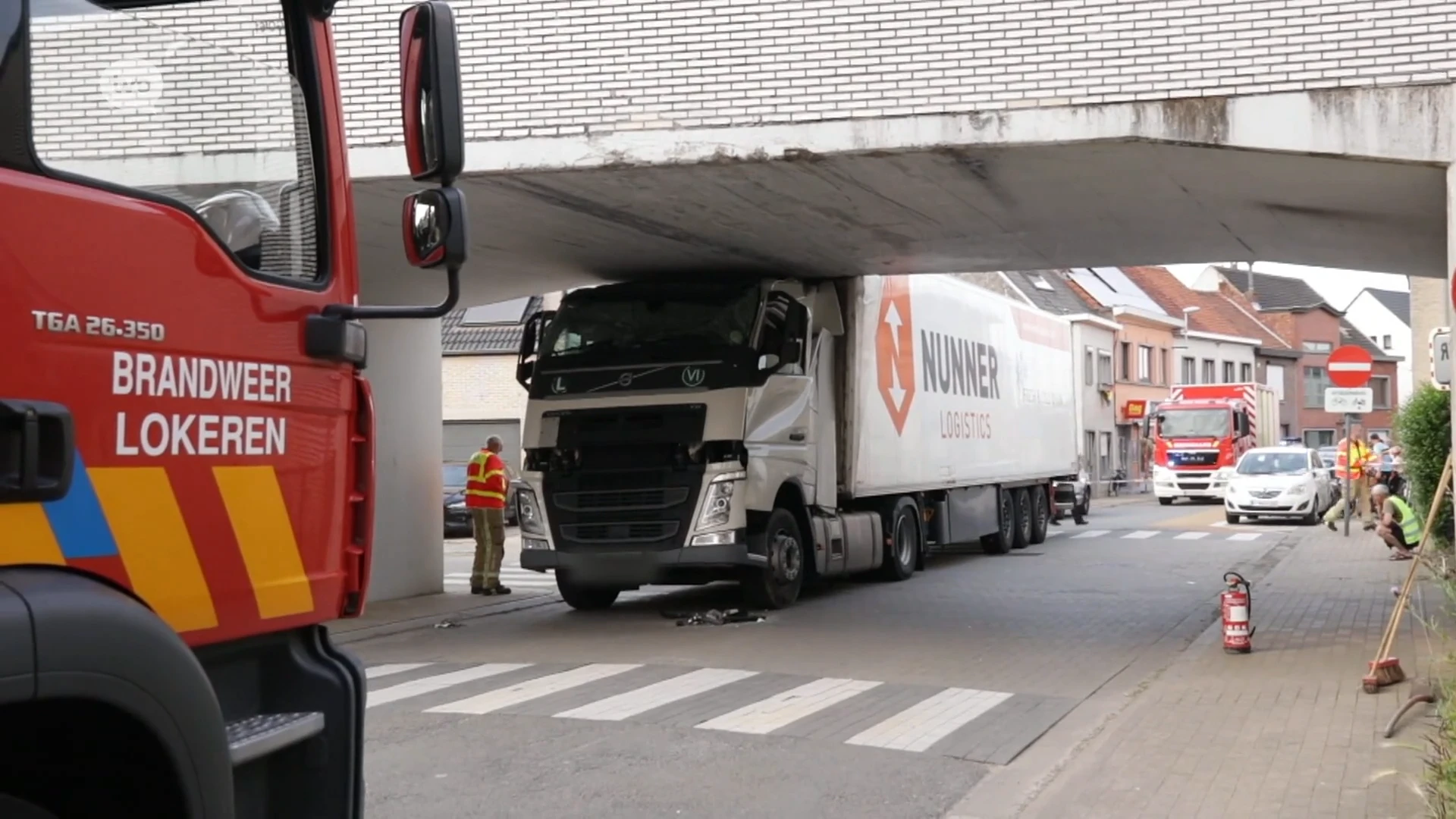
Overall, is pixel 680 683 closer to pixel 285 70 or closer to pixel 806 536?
pixel 806 536

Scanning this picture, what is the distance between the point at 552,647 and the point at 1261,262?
28.1ft

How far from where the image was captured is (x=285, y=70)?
12.4ft

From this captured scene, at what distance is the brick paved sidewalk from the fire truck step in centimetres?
387

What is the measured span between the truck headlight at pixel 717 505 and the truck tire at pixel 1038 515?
39.6ft

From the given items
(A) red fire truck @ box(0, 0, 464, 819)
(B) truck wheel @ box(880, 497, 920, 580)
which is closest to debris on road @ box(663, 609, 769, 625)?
(B) truck wheel @ box(880, 497, 920, 580)

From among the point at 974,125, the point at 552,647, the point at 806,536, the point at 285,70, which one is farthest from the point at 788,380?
the point at 285,70

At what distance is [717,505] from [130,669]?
10.5m

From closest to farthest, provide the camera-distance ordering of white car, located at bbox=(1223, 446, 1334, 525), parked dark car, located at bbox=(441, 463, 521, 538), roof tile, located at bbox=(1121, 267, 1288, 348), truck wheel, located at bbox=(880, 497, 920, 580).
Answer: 1. truck wheel, located at bbox=(880, 497, 920, 580)
2. white car, located at bbox=(1223, 446, 1334, 525)
3. parked dark car, located at bbox=(441, 463, 521, 538)
4. roof tile, located at bbox=(1121, 267, 1288, 348)

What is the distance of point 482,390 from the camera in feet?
124

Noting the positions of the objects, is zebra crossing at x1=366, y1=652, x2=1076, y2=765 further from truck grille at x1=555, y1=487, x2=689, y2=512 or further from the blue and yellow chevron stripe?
the blue and yellow chevron stripe

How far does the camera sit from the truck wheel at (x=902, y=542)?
57.8 feet

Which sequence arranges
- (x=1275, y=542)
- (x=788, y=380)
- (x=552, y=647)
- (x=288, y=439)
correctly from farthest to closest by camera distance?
1. (x=1275, y=542)
2. (x=788, y=380)
3. (x=552, y=647)
4. (x=288, y=439)

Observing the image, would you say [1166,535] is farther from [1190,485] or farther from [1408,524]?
[1190,485]

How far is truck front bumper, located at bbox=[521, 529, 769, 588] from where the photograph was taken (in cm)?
1319
